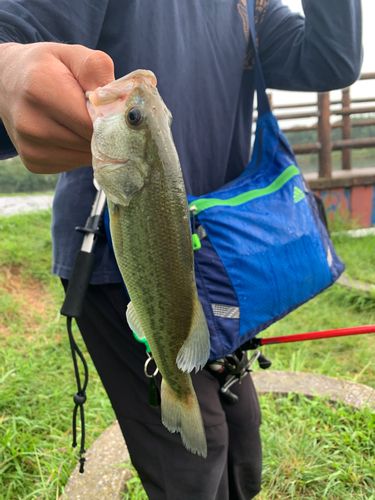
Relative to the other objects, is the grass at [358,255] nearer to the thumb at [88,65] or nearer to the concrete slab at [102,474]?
the concrete slab at [102,474]

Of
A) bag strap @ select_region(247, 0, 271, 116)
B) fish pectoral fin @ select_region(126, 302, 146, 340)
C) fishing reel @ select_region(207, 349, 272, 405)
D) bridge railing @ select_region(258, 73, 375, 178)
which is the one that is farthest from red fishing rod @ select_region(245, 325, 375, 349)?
bridge railing @ select_region(258, 73, 375, 178)

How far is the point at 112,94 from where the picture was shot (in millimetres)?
733

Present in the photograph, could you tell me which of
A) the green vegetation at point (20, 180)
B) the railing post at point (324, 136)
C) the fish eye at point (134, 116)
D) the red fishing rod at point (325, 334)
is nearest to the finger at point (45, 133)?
the fish eye at point (134, 116)

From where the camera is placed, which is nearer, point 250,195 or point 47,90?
point 47,90

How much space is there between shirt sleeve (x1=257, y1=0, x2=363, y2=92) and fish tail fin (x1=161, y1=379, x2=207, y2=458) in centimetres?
136

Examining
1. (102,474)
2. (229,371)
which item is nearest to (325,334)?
(229,371)

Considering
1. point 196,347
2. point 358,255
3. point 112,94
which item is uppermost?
point 112,94

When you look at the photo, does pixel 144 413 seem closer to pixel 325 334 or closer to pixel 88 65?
pixel 325 334

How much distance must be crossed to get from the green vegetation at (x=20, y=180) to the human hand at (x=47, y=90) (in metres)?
5.89

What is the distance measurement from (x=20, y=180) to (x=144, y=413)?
21.5 ft

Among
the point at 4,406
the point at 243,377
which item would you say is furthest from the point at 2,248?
the point at 243,377

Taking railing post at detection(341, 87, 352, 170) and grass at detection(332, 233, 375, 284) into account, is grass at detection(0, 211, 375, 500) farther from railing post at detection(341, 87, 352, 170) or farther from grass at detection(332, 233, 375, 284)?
railing post at detection(341, 87, 352, 170)

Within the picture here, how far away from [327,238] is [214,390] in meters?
0.73

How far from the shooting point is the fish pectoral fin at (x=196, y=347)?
0.93 m
